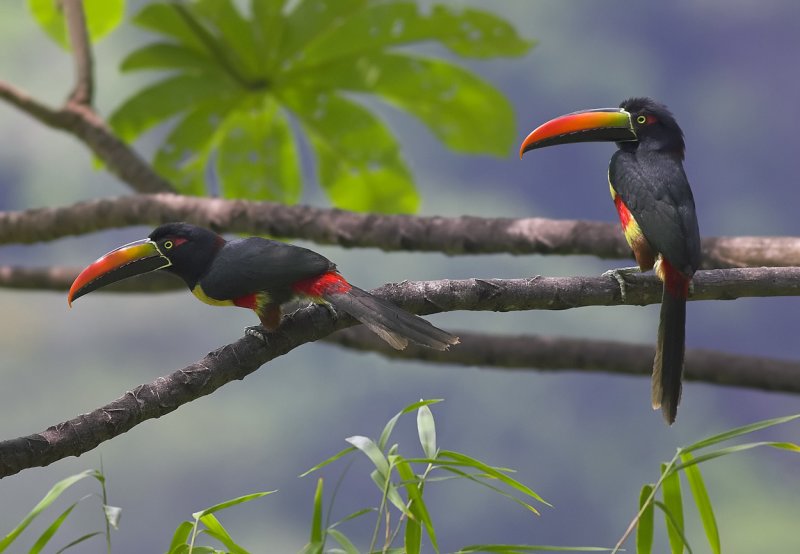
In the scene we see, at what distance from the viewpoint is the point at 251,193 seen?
13.8 feet

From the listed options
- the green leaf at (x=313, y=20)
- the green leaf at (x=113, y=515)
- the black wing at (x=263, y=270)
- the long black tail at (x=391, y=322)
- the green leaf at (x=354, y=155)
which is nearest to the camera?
the green leaf at (x=113, y=515)

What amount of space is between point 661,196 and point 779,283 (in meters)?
0.41

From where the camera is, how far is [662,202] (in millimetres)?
2350

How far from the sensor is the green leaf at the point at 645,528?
→ 150cm

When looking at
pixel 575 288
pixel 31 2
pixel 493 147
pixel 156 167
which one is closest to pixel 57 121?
pixel 156 167

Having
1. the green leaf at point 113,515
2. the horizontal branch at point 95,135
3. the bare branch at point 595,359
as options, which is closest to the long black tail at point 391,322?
the green leaf at point 113,515

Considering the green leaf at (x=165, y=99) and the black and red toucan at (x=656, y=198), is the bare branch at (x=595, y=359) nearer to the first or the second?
the black and red toucan at (x=656, y=198)

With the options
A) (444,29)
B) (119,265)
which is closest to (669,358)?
(119,265)

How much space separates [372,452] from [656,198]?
117 cm

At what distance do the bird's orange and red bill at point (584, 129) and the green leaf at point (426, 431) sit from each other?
1.04 meters

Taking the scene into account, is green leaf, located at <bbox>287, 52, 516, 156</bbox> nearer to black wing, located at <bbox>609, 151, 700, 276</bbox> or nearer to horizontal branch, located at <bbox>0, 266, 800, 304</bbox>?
black wing, located at <bbox>609, 151, 700, 276</bbox>

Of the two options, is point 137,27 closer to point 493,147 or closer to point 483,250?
point 493,147

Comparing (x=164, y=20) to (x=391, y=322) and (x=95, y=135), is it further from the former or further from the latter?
(x=391, y=322)

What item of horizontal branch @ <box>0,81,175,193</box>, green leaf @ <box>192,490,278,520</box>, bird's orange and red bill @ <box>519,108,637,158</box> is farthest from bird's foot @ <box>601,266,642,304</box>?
horizontal branch @ <box>0,81,175,193</box>
